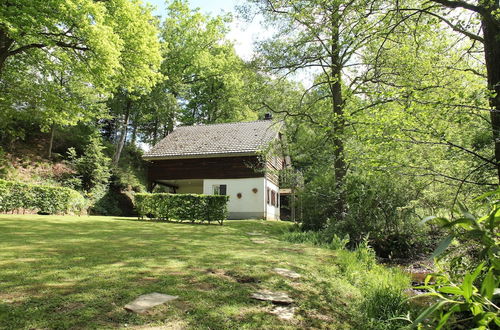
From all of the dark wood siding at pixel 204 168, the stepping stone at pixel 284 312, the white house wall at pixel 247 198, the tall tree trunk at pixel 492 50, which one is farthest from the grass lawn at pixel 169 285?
the dark wood siding at pixel 204 168

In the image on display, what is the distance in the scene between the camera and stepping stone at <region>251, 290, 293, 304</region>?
3750 millimetres

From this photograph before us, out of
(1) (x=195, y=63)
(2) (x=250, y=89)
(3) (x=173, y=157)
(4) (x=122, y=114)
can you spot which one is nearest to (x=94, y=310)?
(2) (x=250, y=89)

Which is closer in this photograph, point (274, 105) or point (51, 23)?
point (51, 23)

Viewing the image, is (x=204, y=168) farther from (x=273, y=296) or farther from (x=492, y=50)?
(x=492, y=50)

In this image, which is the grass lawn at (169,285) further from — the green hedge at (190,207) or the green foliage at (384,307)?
the green hedge at (190,207)

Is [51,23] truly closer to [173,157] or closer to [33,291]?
[33,291]

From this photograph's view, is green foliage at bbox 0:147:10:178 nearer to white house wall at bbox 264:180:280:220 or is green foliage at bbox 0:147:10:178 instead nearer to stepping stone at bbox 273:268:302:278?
white house wall at bbox 264:180:280:220

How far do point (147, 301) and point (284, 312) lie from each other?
4.78 feet

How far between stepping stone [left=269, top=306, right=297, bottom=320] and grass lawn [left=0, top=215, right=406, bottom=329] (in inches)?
3.0

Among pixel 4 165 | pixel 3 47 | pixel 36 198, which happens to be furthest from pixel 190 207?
pixel 4 165

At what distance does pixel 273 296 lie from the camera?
152 inches

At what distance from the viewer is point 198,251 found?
21.5ft

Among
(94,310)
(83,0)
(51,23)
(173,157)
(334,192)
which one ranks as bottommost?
(94,310)

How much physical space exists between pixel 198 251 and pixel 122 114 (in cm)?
2536
